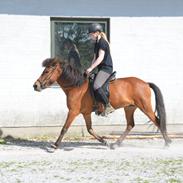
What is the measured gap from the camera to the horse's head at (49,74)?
10.8m

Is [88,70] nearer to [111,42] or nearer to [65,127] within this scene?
[65,127]

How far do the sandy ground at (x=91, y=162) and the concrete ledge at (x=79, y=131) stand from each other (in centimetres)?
43

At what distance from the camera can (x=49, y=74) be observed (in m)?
10.9

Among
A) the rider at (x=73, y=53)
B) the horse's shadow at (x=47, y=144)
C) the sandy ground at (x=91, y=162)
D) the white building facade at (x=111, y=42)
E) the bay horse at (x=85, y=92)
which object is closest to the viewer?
the sandy ground at (x=91, y=162)

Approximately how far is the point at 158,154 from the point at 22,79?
148 inches

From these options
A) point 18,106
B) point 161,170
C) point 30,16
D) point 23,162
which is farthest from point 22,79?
point 161,170

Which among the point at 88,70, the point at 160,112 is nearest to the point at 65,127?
the point at 88,70

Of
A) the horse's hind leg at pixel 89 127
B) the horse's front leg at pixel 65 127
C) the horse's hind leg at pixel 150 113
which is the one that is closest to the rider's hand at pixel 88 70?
the horse's front leg at pixel 65 127

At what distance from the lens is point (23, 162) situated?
382 inches

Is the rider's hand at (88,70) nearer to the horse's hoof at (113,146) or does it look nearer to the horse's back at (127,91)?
the horse's back at (127,91)

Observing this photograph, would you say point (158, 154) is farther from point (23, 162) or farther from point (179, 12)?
point (179, 12)

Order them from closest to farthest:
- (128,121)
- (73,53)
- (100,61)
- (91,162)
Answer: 1. (91,162)
2. (100,61)
3. (128,121)
4. (73,53)

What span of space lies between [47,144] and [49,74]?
1.72m

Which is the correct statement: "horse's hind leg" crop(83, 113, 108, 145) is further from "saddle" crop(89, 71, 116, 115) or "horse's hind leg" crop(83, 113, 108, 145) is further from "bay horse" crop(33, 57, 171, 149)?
"saddle" crop(89, 71, 116, 115)
